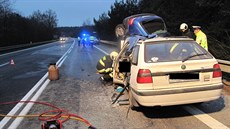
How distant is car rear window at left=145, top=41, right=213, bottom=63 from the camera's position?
251 inches

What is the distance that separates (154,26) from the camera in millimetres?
14875

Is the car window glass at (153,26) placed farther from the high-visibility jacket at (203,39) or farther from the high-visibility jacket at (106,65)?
the high-visibility jacket at (203,39)

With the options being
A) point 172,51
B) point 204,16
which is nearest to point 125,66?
point 172,51

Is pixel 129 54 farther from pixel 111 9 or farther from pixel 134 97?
pixel 111 9

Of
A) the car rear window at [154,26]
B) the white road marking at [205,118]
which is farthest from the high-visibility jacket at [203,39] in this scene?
the car rear window at [154,26]

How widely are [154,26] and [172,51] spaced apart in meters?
8.46

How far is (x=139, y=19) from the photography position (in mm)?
14906

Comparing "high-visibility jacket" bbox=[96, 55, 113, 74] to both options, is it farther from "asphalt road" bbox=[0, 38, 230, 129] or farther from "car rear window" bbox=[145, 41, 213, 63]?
"car rear window" bbox=[145, 41, 213, 63]

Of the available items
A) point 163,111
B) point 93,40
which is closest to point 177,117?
point 163,111

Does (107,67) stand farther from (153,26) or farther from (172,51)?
(153,26)

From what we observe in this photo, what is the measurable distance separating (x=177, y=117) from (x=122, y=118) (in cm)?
104

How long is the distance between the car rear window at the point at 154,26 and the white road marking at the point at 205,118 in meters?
7.72

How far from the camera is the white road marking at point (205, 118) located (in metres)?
5.63

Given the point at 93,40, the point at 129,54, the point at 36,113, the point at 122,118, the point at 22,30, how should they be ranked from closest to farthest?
the point at 122,118, the point at 36,113, the point at 129,54, the point at 93,40, the point at 22,30
